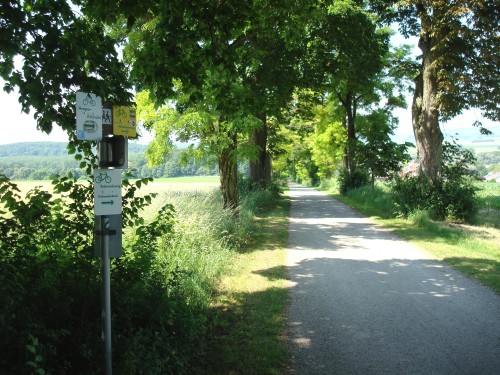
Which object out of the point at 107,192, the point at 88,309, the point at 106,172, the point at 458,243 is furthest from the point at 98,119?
the point at 458,243

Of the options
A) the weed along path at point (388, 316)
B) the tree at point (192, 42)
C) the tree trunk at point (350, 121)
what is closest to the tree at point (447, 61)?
the weed along path at point (388, 316)

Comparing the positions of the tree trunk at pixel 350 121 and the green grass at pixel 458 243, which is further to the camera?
the tree trunk at pixel 350 121

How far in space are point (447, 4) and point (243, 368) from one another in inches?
544

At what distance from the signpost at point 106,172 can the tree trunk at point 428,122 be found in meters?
14.1

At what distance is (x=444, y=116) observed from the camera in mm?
15617

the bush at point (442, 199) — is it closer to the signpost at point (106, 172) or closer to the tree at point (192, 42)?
the tree at point (192, 42)

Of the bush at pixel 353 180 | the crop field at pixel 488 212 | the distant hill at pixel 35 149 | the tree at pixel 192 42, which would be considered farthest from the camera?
the bush at pixel 353 180

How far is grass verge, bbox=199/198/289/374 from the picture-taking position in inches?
177

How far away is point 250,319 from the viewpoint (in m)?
5.82

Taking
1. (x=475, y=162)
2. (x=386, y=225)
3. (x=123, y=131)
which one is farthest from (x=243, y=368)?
(x=475, y=162)

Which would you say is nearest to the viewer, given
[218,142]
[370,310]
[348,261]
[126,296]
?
[126,296]

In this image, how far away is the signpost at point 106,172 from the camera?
3.42 metres

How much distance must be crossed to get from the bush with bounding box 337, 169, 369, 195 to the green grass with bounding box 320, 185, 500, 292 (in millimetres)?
13939

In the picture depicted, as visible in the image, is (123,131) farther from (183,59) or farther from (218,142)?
(218,142)
